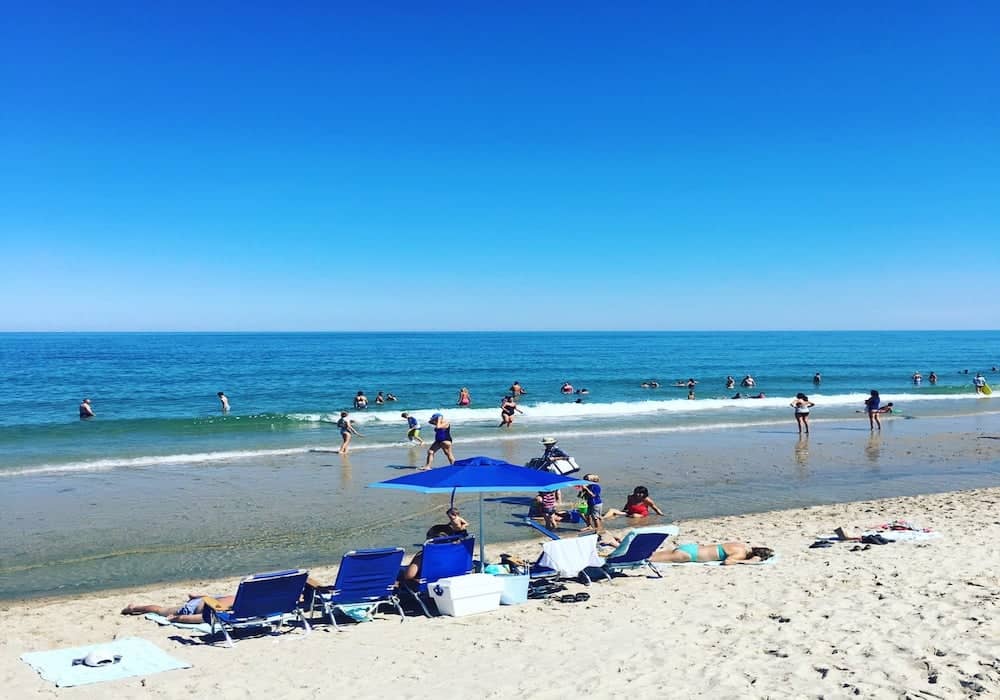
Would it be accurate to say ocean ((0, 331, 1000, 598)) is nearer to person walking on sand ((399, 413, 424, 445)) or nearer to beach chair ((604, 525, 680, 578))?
person walking on sand ((399, 413, 424, 445))

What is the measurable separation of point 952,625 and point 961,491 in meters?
10.5

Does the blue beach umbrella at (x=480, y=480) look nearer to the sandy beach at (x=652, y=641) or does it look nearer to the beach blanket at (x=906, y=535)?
the sandy beach at (x=652, y=641)

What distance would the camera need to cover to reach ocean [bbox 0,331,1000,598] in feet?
41.3

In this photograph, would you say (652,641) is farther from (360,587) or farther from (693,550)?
(693,550)

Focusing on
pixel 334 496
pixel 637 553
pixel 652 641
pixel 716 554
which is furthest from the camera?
pixel 334 496

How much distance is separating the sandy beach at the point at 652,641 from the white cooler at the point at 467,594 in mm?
176

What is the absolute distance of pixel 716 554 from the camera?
417 inches

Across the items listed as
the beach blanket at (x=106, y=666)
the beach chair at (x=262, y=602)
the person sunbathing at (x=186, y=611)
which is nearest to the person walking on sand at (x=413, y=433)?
the person sunbathing at (x=186, y=611)

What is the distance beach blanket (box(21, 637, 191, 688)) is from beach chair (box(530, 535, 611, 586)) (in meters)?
4.35

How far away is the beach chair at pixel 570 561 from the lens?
954cm

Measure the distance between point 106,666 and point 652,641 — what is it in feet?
16.9

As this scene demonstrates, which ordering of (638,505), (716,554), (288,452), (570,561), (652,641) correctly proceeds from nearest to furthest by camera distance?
(652,641) → (570,561) → (716,554) → (638,505) → (288,452)

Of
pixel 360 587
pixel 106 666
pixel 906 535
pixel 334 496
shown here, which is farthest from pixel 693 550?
pixel 334 496

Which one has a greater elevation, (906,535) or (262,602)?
(262,602)
